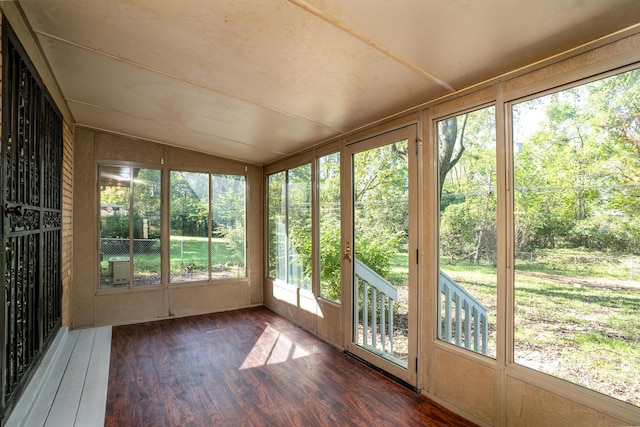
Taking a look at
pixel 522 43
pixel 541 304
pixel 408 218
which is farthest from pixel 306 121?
pixel 541 304

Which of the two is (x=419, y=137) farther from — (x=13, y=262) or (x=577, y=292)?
(x=13, y=262)

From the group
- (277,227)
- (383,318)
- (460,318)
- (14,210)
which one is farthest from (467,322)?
(277,227)

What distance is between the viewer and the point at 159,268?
515 cm

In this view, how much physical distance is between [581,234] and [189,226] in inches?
196

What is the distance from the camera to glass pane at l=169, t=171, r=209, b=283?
207 inches

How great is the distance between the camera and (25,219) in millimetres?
2418

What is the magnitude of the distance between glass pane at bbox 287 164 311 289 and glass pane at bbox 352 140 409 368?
3.50 feet

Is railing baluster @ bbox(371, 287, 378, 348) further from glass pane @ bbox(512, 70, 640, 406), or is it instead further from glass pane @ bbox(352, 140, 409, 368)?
glass pane @ bbox(512, 70, 640, 406)

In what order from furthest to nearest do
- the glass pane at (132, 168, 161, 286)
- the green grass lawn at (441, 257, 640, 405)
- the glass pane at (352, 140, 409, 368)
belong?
the glass pane at (132, 168, 161, 286), the glass pane at (352, 140, 409, 368), the green grass lawn at (441, 257, 640, 405)

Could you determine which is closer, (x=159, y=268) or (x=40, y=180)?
(x=40, y=180)

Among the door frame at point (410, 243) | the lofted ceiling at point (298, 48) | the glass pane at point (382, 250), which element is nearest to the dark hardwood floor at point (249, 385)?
the door frame at point (410, 243)

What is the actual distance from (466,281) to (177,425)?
95.9 inches

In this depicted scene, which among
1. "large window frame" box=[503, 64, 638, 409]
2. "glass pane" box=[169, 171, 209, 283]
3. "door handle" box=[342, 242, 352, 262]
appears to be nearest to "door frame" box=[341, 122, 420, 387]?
"door handle" box=[342, 242, 352, 262]

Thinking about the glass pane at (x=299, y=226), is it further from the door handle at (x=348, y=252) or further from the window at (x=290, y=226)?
the door handle at (x=348, y=252)
